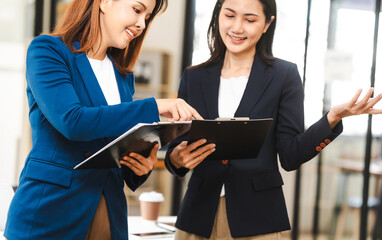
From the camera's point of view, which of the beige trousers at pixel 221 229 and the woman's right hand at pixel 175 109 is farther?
the beige trousers at pixel 221 229

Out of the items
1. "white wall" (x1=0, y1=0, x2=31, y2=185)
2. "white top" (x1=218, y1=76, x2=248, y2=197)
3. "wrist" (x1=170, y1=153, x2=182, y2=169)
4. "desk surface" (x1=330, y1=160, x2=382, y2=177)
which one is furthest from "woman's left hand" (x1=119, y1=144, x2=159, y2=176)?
"desk surface" (x1=330, y1=160, x2=382, y2=177)

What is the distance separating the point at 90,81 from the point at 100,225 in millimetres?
430

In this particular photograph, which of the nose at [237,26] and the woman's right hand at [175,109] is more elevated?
the nose at [237,26]

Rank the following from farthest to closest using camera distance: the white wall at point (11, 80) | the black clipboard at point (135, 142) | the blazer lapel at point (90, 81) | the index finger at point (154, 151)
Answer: the white wall at point (11, 80) < the index finger at point (154, 151) < the blazer lapel at point (90, 81) < the black clipboard at point (135, 142)

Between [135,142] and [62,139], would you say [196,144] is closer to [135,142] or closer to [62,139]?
[135,142]

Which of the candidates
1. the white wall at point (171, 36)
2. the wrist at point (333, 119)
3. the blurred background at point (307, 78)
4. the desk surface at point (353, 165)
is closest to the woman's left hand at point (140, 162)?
the wrist at point (333, 119)

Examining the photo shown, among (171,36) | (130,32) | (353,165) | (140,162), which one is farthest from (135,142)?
(171,36)

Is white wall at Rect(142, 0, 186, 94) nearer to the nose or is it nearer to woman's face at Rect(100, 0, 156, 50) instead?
the nose

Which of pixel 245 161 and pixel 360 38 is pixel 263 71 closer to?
pixel 245 161

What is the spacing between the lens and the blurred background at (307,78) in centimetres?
414

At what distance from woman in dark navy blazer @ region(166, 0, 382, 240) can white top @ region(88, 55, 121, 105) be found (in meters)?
0.30

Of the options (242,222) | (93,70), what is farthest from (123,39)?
(242,222)

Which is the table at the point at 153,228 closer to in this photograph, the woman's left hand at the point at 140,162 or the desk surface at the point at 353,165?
the woman's left hand at the point at 140,162

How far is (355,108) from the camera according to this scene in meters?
1.58
